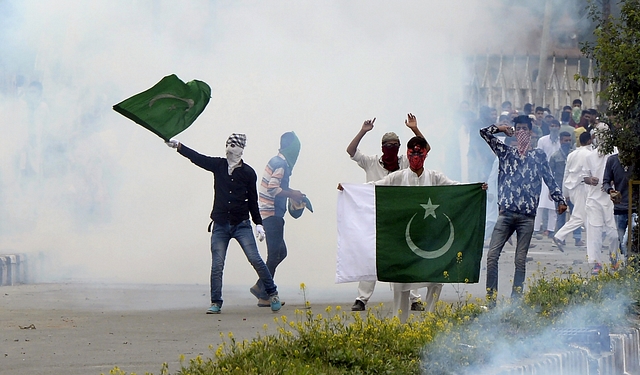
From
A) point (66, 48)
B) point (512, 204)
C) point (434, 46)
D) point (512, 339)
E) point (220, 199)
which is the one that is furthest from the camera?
point (434, 46)

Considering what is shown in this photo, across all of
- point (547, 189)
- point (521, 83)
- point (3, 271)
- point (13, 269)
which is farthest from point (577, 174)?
point (3, 271)

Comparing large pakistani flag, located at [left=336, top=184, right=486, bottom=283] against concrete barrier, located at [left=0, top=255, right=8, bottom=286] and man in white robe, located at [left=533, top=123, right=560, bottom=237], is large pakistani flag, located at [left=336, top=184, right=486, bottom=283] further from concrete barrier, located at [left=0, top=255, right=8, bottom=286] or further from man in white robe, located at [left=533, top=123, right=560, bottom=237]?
man in white robe, located at [left=533, top=123, right=560, bottom=237]

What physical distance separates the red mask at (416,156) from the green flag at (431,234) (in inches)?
6.0

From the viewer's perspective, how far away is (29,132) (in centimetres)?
1291

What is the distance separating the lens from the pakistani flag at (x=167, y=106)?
950 cm

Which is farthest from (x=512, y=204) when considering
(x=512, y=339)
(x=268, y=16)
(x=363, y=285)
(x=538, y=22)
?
(x=538, y=22)

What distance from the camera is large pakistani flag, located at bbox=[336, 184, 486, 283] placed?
26.7 ft

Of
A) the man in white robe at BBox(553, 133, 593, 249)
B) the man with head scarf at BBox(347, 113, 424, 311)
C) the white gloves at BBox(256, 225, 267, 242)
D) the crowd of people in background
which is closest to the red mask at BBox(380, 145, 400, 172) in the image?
the man with head scarf at BBox(347, 113, 424, 311)

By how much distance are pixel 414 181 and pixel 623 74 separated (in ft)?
7.44

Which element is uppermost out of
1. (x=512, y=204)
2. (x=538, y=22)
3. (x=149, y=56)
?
(x=538, y=22)

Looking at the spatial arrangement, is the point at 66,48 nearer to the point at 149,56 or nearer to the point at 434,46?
the point at 149,56

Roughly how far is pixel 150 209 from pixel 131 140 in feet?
2.61

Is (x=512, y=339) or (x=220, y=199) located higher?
(x=220, y=199)

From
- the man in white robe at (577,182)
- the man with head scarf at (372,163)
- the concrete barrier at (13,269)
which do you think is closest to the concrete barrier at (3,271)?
the concrete barrier at (13,269)
